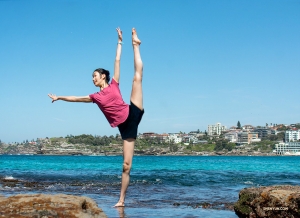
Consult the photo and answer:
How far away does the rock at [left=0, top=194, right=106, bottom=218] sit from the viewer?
4.38 m

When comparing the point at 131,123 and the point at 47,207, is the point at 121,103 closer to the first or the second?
the point at 131,123

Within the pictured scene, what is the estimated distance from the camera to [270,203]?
570 centimetres

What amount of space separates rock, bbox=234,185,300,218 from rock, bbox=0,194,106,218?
8.26 ft

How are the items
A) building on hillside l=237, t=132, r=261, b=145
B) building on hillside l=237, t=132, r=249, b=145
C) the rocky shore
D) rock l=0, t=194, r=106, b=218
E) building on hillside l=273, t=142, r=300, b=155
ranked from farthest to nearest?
building on hillside l=237, t=132, r=249, b=145 < building on hillside l=237, t=132, r=261, b=145 < building on hillside l=273, t=142, r=300, b=155 < the rocky shore < rock l=0, t=194, r=106, b=218

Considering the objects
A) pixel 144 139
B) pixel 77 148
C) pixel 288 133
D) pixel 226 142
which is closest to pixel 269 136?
pixel 288 133

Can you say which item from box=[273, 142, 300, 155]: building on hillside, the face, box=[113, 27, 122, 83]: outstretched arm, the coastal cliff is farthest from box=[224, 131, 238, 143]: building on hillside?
the face

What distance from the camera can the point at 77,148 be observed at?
16475 cm

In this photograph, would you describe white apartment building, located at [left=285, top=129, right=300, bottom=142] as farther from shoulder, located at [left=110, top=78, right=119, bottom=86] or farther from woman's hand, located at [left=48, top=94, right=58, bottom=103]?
woman's hand, located at [left=48, top=94, right=58, bottom=103]

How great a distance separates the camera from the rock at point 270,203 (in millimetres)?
5484

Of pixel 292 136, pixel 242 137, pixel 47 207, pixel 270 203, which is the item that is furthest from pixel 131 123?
pixel 292 136

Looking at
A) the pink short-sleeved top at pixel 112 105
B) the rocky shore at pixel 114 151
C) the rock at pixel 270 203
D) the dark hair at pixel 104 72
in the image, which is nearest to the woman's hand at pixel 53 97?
the pink short-sleeved top at pixel 112 105

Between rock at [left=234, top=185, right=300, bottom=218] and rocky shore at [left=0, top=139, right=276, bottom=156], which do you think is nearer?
rock at [left=234, top=185, right=300, bottom=218]

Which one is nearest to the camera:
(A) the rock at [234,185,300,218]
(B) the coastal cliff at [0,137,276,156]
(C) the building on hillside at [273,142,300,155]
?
(A) the rock at [234,185,300,218]

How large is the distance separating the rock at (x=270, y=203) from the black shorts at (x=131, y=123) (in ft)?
6.89
